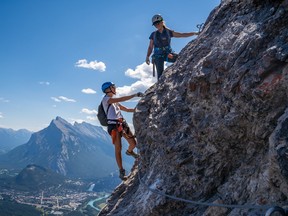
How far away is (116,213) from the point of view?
34.9ft

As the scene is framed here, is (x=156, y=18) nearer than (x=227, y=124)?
No

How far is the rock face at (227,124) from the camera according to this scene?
5418 millimetres

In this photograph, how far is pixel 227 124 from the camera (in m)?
6.75

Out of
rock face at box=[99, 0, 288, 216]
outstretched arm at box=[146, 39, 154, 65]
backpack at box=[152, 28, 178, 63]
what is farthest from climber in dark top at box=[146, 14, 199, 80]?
rock face at box=[99, 0, 288, 216]

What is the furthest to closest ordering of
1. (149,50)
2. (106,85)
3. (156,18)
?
(149,50)
(156,18)
(106,85)

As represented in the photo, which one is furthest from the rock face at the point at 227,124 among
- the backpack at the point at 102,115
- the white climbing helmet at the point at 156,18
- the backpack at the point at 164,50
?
the white climbing helmet at the point at 156,18

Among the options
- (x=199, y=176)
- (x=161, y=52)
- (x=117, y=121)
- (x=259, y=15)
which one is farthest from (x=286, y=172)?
(x=161, y=52)

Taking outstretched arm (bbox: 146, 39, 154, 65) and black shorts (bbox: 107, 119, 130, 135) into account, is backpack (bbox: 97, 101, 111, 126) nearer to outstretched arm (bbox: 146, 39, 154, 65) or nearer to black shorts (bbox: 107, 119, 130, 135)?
black shorts (bbox: 107, 119, 130, 135)

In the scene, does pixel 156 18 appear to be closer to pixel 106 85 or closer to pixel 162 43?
pixel 162 43

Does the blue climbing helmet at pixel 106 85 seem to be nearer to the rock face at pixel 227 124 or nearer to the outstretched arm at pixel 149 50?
the rock face at pixel 227 124

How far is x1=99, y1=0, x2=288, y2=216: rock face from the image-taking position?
17.8ft

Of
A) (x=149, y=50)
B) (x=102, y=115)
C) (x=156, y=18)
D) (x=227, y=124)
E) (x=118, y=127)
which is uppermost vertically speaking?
(x=156, y=18)

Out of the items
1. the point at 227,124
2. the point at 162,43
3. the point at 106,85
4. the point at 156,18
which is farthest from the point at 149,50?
the point at 227,124

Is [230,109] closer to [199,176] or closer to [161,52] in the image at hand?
[199,176]
